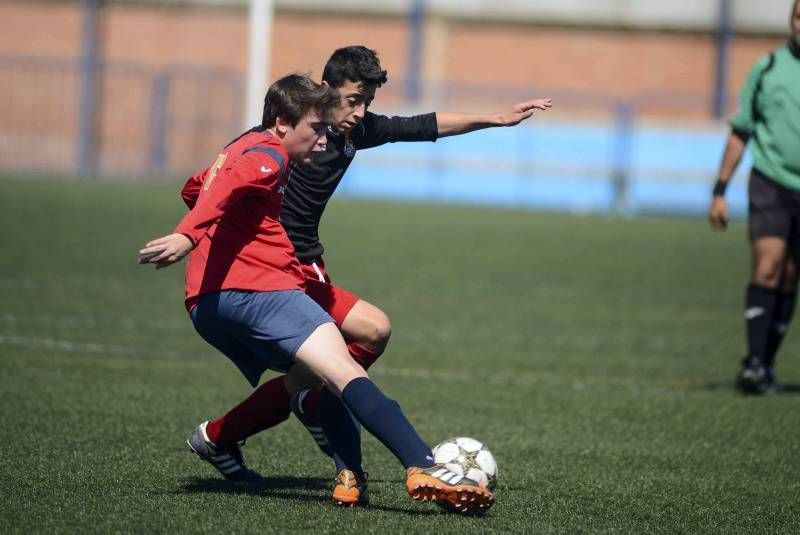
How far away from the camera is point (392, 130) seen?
5.68 meters

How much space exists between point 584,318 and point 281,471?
6.17 metres

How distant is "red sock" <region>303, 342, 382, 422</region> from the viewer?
5395mm

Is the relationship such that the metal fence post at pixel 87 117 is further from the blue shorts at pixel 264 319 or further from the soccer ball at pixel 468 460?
the soccer ball at pixel 468 460

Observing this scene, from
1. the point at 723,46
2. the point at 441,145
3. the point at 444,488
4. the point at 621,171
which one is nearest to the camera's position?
the point at 444,488

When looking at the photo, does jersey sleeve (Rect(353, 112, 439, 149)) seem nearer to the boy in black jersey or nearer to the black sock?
the boy in black jersey

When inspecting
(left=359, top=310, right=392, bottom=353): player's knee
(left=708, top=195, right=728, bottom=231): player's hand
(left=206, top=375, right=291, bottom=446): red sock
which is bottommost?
(left=206, top=375, right=291, bottom=446): red sock

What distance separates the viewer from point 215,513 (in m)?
4.70

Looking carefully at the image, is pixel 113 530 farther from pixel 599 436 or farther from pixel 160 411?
pixel 599 436

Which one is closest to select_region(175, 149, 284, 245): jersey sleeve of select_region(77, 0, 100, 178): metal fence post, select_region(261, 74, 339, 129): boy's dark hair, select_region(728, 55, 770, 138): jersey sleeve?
select_region(261, 74, 339, 129): boy's dark hair

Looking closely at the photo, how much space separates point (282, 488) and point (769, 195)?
4243 mm

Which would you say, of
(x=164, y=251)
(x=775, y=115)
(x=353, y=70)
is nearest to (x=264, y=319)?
(x=164, y=251)

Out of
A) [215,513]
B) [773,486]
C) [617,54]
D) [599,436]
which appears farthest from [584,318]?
[617,54]

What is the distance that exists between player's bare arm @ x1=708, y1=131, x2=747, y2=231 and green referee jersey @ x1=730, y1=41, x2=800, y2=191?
73mm

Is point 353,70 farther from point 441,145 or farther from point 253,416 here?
point 441,145
